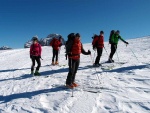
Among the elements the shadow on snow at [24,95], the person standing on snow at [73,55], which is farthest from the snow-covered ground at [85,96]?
the person standing on snow at [73,55]

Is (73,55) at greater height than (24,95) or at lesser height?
greater

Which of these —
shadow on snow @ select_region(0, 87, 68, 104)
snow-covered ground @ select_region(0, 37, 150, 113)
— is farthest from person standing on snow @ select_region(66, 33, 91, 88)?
shadow on snow @ select_region(0, 87, 68, 104)

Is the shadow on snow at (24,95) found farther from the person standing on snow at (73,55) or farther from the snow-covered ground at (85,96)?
the person standing on snow at (73,55)

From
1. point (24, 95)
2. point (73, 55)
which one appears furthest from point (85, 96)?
point (24, 95)

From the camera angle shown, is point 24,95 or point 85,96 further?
point 24,95

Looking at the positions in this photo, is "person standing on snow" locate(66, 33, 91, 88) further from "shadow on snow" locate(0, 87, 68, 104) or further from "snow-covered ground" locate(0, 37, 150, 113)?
"shadow on snow" locate(0, 87, 68, 104)

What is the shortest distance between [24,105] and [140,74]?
5974 mm

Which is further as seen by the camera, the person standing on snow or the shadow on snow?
the person standing on snow

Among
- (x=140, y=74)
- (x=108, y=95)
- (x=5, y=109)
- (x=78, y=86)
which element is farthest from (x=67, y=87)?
(x=140, y=74)

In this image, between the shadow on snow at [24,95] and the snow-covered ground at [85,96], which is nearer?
the snow-covered ground at [85,96]

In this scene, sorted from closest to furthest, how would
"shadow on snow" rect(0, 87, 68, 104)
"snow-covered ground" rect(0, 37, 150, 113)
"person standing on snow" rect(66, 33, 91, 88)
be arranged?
"snow-covered ground" rect(0, 37, 150, 113), "shadow on snow" rect(0, 87, 68, 104), "person standing on snow" rect(66, 33, 91, 88)

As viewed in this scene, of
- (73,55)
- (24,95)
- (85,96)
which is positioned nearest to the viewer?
(85,96)

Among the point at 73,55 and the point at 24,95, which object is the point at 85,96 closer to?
the point at 73,55

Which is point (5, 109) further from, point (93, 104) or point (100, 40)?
point (100, 40)
